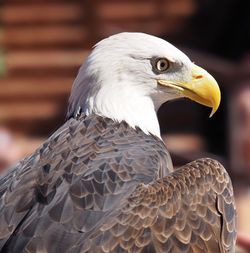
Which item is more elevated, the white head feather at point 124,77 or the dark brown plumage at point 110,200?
the white head feather at point 124,77

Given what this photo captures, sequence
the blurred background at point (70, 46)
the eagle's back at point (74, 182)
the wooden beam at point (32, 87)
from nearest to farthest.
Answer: the eagle's back at point (74, 182) < the blurred background at point (70, 46) < the wooden beam at point (32, 87)

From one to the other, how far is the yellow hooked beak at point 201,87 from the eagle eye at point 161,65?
6cm

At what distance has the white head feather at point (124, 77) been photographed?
252 inches

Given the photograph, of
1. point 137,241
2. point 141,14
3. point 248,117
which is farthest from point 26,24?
point 137,241

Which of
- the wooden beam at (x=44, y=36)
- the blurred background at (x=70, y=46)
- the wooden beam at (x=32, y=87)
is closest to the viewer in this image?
the blurred background at (x=70, y=46)

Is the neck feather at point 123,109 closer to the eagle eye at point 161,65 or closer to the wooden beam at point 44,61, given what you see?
the eagle eye at point 161,65

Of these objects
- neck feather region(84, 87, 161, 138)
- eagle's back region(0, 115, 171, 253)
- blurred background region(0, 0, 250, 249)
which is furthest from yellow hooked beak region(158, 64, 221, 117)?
blurred background region(0, 0, 250, 249)

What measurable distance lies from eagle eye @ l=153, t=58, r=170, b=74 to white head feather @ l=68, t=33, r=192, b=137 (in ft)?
0.08

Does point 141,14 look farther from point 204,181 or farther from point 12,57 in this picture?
point 204,181

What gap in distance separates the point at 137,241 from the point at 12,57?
30.8 feet

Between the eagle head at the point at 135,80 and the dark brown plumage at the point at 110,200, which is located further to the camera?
the eagle head at the point at 135,80

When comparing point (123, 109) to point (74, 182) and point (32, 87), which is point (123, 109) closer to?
point (74, 182)

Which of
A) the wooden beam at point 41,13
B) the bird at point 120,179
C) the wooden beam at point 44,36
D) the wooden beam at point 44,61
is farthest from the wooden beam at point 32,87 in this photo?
the bird at point 120,179

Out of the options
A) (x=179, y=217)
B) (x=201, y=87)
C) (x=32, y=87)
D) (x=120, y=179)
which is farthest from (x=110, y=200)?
(x=32, y=87)
